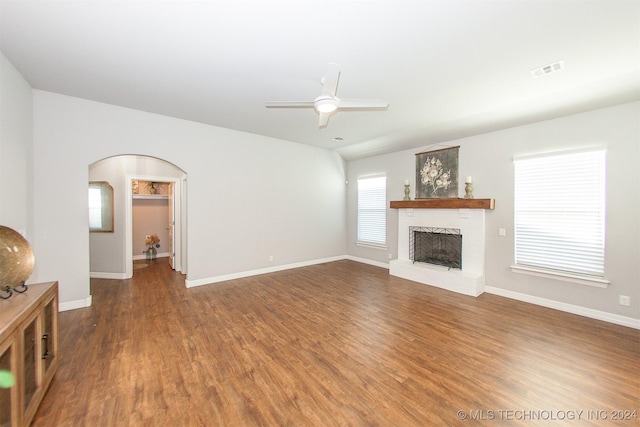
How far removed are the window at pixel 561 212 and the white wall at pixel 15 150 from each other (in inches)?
252

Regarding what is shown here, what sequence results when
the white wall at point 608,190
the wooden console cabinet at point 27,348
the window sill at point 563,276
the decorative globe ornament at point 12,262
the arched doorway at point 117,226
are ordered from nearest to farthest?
the wooden console cabinet at point 27,348
the decorative globe ornament at point 12,262
the white wall at point 608,190
the window sill at point 563,276
the arched doorway at point 117,226

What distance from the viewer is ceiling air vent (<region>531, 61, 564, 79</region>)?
8.08 feet

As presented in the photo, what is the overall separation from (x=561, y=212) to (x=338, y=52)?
3.73 meters

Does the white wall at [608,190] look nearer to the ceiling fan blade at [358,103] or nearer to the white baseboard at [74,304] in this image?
the ceiling fan blade at [358,103]

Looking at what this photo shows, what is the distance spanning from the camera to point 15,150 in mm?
2723

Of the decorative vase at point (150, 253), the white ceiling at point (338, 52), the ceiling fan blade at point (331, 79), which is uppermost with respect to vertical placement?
the white ceiling at point (338, 52)

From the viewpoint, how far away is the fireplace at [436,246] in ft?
15.2

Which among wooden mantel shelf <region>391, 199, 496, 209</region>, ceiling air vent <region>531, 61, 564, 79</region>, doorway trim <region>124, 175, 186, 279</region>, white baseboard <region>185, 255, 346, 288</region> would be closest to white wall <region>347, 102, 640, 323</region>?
wooden mantel shelf <region>391, 199, 496, 209</region>

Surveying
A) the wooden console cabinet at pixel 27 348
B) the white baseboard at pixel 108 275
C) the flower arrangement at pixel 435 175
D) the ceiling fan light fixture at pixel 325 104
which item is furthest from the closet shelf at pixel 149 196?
the flower arrangement at pixel 435 175

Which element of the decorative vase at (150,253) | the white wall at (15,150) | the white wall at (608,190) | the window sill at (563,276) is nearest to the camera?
the white wall at (15,150)

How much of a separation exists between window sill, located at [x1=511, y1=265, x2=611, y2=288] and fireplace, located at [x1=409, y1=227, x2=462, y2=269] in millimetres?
891

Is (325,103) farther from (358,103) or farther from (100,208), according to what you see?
(100,208)

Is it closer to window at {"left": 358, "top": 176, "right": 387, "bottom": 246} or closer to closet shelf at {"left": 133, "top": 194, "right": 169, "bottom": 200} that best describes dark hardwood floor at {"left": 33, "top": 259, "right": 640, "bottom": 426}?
window at {"left": 358, "top": 176, "right": 387, "bottom": 246}

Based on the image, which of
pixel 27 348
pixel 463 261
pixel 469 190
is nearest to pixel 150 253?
pixel 27 348
